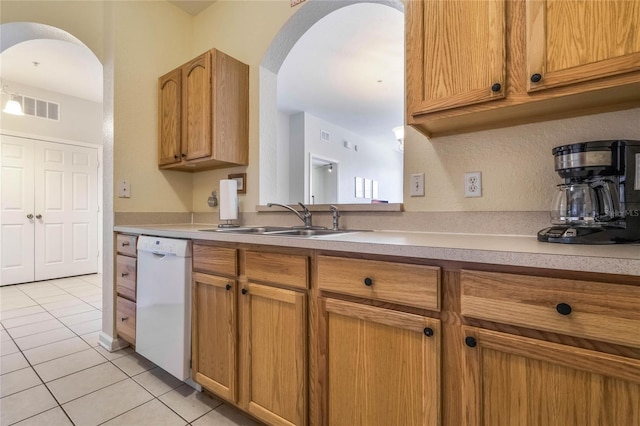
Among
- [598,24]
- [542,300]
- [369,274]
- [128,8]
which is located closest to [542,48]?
[598,24]

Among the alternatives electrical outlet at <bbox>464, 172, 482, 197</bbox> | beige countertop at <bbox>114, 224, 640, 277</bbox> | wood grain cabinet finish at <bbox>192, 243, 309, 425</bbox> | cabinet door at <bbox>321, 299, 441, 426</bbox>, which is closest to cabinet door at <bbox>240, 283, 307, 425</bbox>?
wood grain cabinet finish at <bbox>192, 243, 309, 425</bbox>

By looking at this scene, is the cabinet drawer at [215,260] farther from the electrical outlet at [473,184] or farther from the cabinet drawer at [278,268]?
the electrical outlet at [473,184]

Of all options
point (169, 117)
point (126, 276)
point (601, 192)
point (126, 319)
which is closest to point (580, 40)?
point (601, 192)

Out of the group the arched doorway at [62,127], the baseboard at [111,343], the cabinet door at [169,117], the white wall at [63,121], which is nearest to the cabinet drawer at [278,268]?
the cabinet door at [169,117]

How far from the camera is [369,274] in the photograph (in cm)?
97

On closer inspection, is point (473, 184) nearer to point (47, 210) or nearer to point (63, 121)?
point (47, 210)

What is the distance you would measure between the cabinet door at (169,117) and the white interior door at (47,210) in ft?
10.0

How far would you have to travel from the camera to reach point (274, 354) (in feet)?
3.96

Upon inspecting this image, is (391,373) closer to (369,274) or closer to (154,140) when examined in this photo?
(369,274)

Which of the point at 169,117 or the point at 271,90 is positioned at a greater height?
the point at 271,90

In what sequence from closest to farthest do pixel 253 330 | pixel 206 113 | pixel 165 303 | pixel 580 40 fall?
pixel 580 40, pixel 253 330, pixel 165 303, pixel 206 113

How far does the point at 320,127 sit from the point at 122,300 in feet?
13.8

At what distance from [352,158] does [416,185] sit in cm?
504

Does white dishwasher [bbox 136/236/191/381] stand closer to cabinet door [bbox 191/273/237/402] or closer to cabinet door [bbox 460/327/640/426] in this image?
cabinet door [bbox 191/273/237/402]
